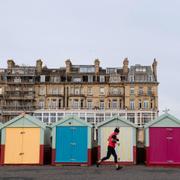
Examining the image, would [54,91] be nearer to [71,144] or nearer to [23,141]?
[23,141]

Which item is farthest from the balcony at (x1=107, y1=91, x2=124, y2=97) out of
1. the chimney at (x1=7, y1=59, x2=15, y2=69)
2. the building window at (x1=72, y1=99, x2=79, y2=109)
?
the chimney at (x1=7, y1=59, x2=15, y2=69)

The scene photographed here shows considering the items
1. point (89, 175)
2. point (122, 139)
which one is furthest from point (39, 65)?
point (89, 175)

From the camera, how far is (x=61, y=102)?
76688 millimetres

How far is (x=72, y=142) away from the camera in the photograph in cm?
1795

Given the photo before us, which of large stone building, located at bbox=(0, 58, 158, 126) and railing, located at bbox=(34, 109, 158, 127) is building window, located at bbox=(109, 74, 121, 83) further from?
railing, located at bbox=(34, 109, 158, 127)

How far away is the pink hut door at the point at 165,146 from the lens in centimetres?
1750

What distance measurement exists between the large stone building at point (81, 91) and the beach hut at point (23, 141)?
181 ft

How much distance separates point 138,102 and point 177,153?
58301 mm

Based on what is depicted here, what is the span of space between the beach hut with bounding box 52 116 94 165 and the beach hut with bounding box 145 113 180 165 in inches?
112

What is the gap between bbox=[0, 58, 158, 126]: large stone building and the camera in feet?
245

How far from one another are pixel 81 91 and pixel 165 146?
59819mm

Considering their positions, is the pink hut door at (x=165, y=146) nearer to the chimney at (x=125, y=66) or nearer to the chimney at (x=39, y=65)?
the chimney at (x=125, y=66)

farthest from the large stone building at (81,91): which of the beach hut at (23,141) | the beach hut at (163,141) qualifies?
the beach hut at (163,141)

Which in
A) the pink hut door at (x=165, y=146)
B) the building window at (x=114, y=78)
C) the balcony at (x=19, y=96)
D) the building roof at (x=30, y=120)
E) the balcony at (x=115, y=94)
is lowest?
the pink hut door at (x=165, y=146)
